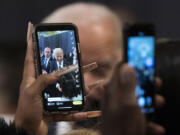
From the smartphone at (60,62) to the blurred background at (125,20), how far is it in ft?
0.28

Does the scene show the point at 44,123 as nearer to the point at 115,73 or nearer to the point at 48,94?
the point at 48,94

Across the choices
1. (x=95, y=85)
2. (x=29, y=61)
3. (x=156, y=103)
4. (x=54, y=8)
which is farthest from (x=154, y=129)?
(x=54, y=8)

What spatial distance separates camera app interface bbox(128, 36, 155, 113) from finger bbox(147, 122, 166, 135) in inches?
0.7

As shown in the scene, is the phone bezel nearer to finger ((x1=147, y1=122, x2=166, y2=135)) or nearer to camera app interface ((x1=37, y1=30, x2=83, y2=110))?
finger ((x1=147, y1=122, x2=166, y2=135))

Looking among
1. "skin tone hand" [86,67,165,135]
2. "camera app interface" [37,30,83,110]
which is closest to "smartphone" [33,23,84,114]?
"camera app interface" [37,30,83,110]

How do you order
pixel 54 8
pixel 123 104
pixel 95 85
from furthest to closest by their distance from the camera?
pixel 54 8 → pixel 95 85 → pixel 123 104

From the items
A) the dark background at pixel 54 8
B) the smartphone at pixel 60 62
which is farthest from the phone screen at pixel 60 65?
the dark background at pixel 54 8

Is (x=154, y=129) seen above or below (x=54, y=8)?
below

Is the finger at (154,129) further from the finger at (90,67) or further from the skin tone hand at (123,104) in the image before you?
the finger at (90,67)

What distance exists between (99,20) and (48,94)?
0.15 metres

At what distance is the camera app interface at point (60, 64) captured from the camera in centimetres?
60

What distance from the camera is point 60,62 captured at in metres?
0.61

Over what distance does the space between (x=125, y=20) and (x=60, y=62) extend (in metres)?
0.12

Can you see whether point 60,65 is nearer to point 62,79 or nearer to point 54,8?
point 62,79
